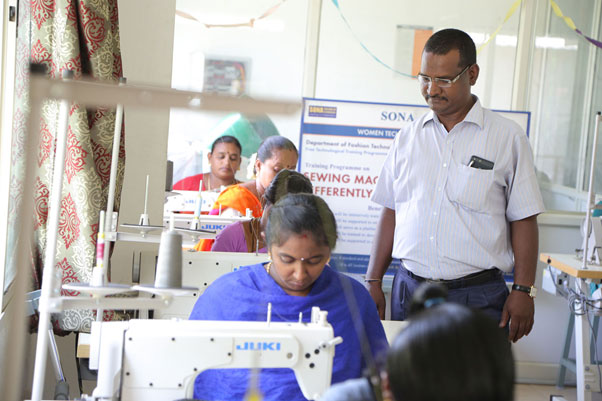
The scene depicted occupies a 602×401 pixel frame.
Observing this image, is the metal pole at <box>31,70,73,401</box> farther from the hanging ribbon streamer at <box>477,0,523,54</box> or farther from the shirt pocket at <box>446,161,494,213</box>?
the hanging ribbon streamer at <box>477,0,523,54</box>

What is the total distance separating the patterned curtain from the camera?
2.50 metres

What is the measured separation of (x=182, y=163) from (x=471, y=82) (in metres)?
2.18

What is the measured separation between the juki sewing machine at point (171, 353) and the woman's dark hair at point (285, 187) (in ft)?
3.59

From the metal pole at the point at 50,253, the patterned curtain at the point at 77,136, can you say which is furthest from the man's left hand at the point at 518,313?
the metal pole at the point at 50,253

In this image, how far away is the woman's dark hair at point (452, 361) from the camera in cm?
81

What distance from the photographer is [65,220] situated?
2.65m

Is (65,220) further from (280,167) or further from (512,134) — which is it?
(512,134)

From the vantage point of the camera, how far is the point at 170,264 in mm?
1459

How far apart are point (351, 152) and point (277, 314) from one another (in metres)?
2.42

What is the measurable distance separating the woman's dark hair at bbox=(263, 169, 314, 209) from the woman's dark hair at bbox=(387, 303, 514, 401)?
5.68ft

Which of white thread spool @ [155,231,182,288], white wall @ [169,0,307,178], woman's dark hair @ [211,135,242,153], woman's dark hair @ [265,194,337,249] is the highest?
white wall @ [169,0,307,178]

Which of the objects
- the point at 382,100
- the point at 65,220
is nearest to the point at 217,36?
the point at 382,100

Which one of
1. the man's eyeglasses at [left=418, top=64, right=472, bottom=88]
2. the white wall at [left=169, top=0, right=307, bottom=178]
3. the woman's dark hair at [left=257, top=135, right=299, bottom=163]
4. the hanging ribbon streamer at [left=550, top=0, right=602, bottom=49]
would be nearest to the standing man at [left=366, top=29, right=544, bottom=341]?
the man's eyeglasses at [left=418, top=64, right=472, bottom=88]

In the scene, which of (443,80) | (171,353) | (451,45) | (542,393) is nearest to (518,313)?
(443,80)
